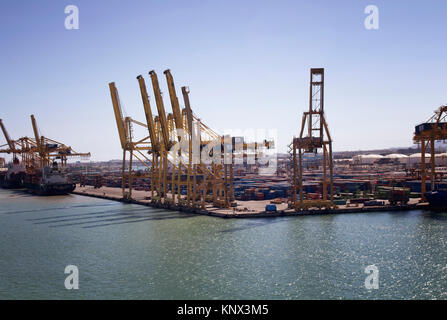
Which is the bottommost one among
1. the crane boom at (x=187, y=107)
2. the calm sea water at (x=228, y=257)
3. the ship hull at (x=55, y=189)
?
the calm sea water at (x=228, y=257)

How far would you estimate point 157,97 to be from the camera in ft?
111

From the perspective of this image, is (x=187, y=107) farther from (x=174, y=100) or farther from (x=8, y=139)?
(x=8, y=139)

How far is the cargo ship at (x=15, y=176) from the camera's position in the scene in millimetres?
69625

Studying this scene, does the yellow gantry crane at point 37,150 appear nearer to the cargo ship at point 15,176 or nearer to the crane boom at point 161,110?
the cargo ship at point 15,176

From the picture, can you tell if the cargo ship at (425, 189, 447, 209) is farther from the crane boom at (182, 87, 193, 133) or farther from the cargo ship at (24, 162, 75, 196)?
the cargo ship at (24, 162, 75, 196)

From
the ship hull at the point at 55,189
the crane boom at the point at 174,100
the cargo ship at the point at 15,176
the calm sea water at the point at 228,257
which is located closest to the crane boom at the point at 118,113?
the crane boom at the point at 174,100

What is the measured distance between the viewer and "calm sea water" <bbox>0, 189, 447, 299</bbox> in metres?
13.7

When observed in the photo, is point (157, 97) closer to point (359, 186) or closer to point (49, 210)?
point (49, 210)

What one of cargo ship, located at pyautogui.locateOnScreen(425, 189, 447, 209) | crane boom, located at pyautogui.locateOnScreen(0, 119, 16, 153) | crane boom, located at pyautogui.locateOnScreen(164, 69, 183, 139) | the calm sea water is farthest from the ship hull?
cargo ship, located at pyautogui.locateOnScreen(425, 189, 447, 209)

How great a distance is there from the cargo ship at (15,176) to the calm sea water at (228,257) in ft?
153

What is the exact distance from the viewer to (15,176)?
6962 centimetres

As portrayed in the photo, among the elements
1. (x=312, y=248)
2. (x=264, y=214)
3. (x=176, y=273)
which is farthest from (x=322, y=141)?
(x=176, y=273)

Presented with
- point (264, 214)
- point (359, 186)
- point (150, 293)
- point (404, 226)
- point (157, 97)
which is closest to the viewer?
point (150, 293)
